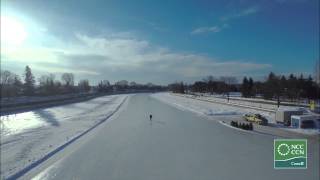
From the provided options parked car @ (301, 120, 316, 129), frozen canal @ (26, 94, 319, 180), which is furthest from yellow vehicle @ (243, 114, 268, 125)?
frozen canal @ (26, 94, 319, 180)

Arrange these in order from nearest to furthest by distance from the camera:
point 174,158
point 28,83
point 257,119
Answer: point 174,158 → point 257,119 → point 28,83

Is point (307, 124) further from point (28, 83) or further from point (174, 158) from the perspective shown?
point (28, 83)

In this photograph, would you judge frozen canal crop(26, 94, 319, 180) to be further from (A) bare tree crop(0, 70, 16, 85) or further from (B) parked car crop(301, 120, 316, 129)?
(A) bare tree crop(0, 70, 16, 85)

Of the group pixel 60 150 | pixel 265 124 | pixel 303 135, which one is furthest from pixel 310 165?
pixel 265 124

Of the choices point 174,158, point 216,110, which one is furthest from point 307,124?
point 216,110

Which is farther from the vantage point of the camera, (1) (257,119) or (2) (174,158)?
(1) (257,119)

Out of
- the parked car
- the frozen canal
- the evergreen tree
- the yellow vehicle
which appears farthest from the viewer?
the evergreen tree

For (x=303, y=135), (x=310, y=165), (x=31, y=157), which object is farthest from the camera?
(x=303, y=135)

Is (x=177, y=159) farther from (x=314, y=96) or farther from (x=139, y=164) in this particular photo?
(x=314, y=96)
